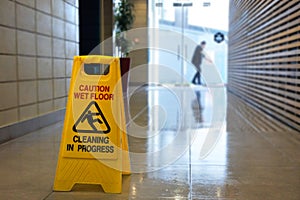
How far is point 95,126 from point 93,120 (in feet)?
0.14

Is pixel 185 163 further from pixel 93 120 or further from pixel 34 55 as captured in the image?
pixel 34 55

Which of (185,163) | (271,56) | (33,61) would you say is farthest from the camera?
(271,56)

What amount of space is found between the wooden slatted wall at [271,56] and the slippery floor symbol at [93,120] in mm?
3196

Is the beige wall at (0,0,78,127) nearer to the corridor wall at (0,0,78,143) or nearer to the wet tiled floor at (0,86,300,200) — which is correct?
the corridor wall at (0,0,78,143)

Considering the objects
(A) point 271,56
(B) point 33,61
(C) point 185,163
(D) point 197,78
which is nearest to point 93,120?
(C) point 185,163

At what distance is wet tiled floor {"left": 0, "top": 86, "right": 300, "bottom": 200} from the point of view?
2.28m

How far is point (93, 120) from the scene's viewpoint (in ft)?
7.41

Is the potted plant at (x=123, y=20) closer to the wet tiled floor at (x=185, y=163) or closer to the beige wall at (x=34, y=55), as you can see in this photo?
the beige wall at (x=34, y=55)

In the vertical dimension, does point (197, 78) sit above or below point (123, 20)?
below

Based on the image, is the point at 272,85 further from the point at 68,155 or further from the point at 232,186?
the point at 68,155

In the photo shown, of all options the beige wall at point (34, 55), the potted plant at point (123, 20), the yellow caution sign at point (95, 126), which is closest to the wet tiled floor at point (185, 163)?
the yellow caution sign at point (95, 126)

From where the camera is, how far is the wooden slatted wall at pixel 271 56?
476 centimetres

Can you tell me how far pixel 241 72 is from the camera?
928 centimetres

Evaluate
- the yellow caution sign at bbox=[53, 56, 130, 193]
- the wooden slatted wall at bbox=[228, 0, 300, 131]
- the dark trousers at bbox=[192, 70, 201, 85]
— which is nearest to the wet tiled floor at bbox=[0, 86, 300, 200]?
the yellow caution sign at bbox=[53, 56, 130, 193]
